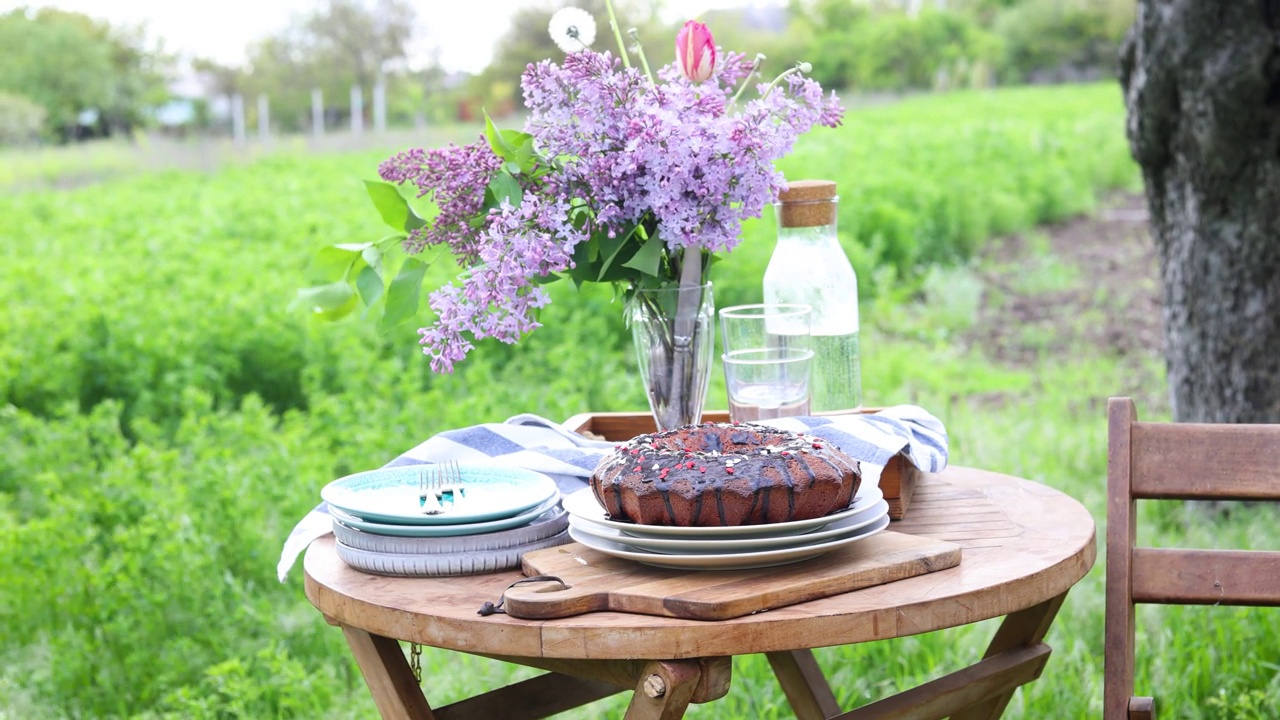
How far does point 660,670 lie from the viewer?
124cm

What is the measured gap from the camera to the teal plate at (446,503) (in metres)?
1.44

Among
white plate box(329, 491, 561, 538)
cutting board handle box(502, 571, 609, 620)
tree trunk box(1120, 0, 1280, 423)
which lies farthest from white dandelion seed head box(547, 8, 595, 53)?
tree trunk box(1120, 0, 1280, 423)

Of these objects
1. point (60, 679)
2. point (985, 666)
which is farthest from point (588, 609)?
point (60, 679)

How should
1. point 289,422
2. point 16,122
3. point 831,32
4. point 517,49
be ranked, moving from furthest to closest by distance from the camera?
point 831,32 < point 517,49 < point 16,122 < point 289,422

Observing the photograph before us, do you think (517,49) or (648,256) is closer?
(648,256)

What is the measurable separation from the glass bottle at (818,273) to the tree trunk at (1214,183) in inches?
82.2

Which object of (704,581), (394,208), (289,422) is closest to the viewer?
(704,581)

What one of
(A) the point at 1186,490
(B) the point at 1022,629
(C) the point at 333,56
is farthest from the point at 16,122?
(A) the point at 1186,490

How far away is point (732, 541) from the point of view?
132 cm

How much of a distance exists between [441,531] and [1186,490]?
1029 mm

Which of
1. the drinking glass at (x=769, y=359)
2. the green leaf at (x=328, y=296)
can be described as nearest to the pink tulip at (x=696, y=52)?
the drinking glass at (x=769, y=359)

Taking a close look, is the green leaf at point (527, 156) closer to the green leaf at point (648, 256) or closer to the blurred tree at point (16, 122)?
the green leaf at point (648, 256)

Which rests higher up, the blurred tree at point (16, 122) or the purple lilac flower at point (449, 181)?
the blurred tree at point (16, 122)

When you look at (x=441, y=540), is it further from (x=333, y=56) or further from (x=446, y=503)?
(x=333, y=56)
